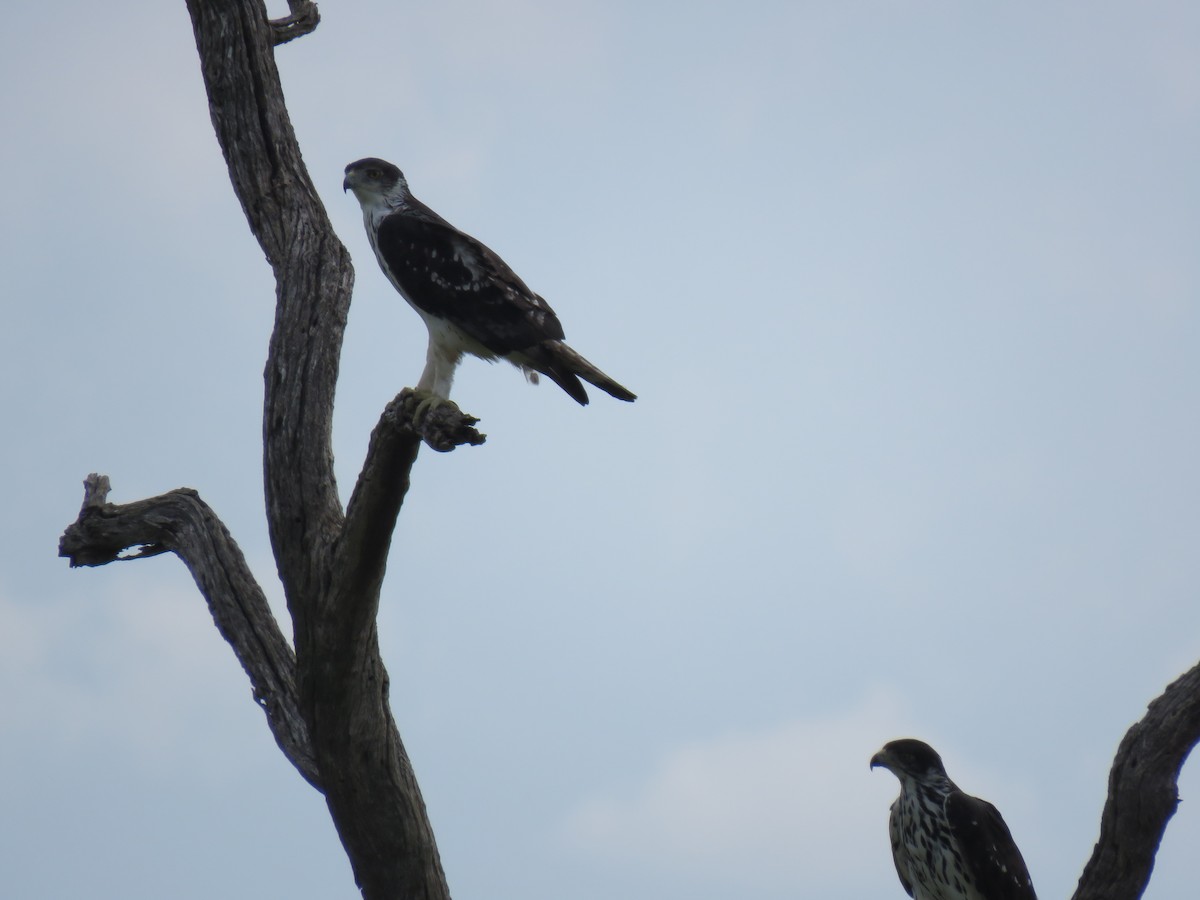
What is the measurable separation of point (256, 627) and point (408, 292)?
6.87 ft

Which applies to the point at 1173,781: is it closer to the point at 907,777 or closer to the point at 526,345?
the point at 907,777

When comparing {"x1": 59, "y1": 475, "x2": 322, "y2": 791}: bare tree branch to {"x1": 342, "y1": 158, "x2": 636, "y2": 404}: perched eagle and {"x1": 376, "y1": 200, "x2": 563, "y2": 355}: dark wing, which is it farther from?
{"x1": 376, "y1": 200, "x2": 563, "y2": 355}: dark wing

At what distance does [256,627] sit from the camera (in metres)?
6.00

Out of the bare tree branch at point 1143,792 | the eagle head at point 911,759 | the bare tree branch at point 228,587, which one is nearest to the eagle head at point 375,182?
the bare tree branch at point 228,587

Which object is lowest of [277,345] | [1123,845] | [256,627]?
[1123,845]

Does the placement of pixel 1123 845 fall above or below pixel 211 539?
below

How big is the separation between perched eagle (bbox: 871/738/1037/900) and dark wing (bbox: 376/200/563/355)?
10.7 feet

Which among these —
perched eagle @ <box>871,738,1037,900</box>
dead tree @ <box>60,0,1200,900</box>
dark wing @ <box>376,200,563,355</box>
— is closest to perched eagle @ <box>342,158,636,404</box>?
dark wing @ <box>376,200,563,355</box>

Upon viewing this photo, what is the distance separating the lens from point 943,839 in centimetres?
733

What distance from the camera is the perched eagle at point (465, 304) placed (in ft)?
22.1

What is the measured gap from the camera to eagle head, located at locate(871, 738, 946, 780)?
7660mm

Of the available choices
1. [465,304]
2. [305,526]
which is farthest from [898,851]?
[305,526]

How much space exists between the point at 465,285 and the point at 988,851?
4090 millimetres

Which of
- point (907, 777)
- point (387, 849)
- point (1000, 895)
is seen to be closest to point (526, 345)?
point (387, 849)
